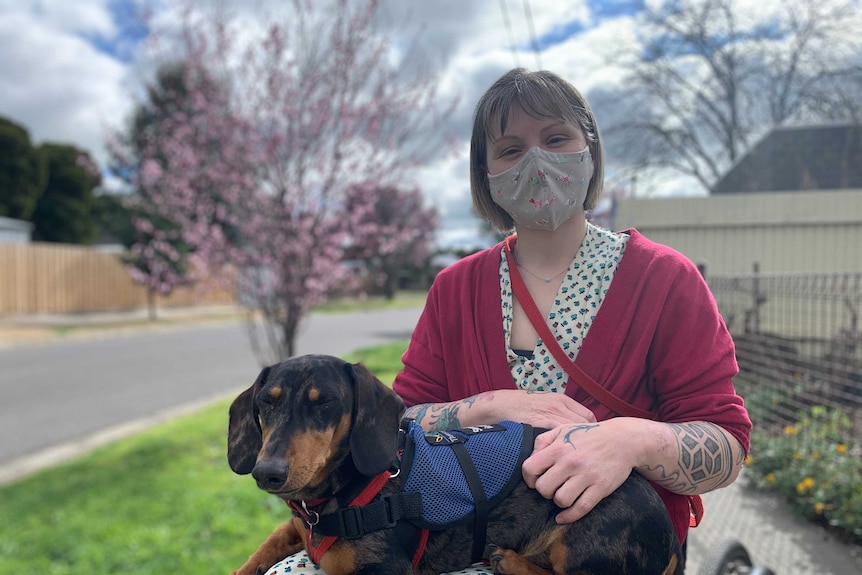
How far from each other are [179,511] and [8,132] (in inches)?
1281

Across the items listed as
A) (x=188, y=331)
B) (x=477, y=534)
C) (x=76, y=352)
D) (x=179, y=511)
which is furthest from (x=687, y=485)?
(x=188, y=331)

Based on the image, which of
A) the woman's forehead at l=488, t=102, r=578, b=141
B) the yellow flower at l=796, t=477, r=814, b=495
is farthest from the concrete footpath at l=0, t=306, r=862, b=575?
the woman's forehead at l=488, t=102, r=578, b=141

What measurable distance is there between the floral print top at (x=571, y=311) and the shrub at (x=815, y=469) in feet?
11.9


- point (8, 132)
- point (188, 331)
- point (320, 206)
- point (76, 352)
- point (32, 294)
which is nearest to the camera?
point (320, 206)

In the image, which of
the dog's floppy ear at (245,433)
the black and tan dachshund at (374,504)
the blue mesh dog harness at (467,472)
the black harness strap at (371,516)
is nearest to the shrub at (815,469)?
the black and tan dachshund at (374,504)

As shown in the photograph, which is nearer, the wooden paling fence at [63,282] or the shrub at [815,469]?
the shrub at [815,469]

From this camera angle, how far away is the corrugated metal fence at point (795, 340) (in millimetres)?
5031

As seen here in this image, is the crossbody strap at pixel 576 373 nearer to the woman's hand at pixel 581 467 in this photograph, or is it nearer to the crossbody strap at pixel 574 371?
the crossbody strap at pixel 574 371

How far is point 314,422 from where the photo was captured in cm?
158

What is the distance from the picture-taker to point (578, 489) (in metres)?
1.53

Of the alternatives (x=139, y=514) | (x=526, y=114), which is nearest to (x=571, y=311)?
(x=526, y=114)

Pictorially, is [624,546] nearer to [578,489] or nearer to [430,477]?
[578,489]

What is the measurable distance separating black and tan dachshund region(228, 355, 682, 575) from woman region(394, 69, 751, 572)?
0.26 ft

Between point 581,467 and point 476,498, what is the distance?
263 millimetres
